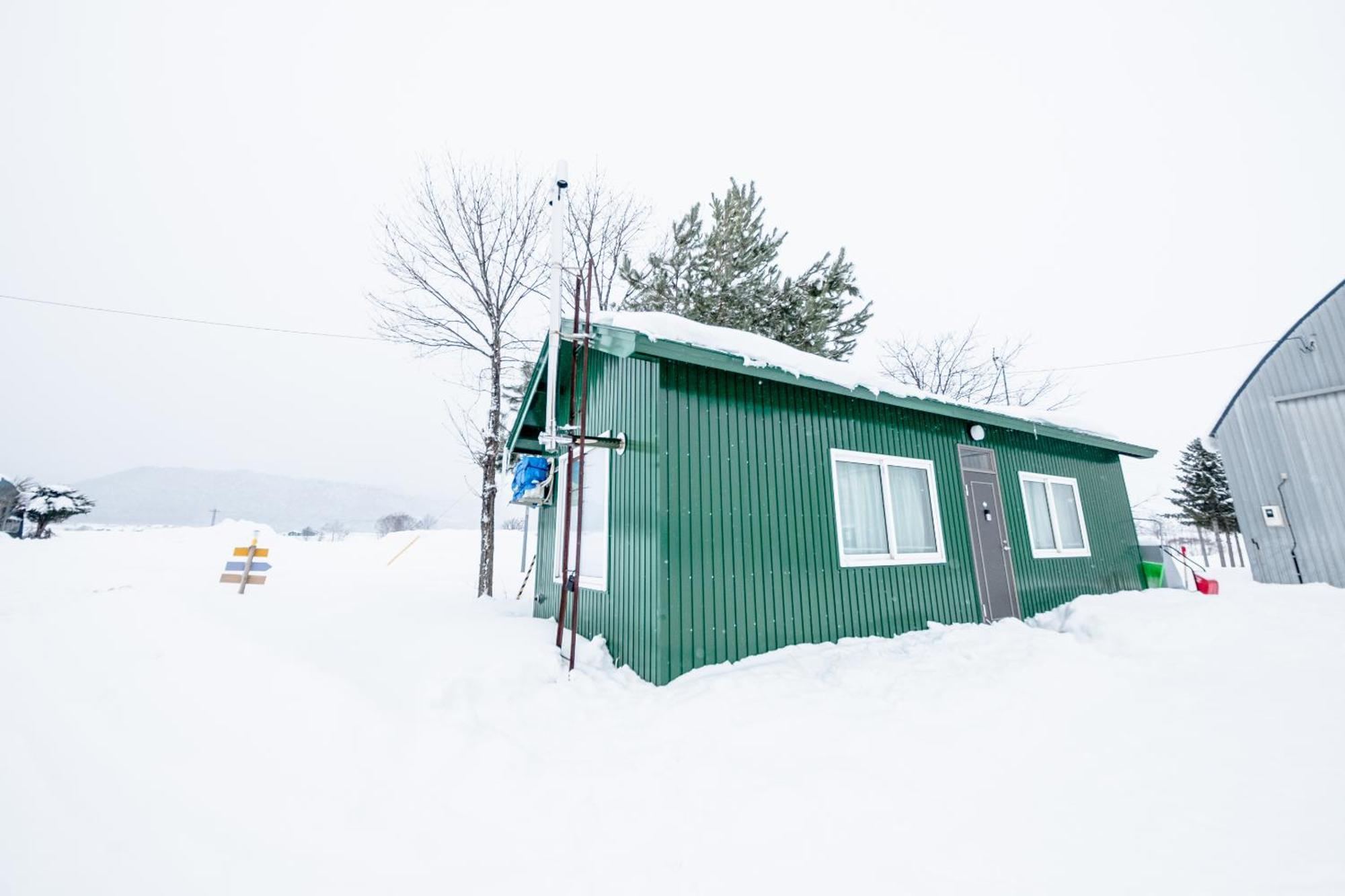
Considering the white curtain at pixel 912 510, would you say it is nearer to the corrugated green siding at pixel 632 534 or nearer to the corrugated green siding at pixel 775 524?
the corrugated green siding at pixel 775 524

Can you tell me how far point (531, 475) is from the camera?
7230 mm

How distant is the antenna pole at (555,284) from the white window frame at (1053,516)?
→ 6.78 meters

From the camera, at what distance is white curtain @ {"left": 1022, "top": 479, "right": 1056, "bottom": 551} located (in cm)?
760

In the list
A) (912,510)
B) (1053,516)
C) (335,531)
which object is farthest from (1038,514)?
(335,531)

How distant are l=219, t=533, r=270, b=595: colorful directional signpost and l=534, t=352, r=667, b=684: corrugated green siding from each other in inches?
288

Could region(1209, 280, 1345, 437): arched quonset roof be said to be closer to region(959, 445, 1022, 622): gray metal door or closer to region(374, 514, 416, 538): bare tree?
region(959, 445, 1022, 622): gray metal door

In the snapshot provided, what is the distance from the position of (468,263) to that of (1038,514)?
1240 centimetres

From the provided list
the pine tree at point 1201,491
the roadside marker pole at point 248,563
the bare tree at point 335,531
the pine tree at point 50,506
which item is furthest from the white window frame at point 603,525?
the pine tree at point 1201,491

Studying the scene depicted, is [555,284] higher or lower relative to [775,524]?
higher

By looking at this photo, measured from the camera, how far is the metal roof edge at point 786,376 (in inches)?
176

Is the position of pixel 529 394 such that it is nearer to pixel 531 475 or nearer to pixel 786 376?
pixel 531 475

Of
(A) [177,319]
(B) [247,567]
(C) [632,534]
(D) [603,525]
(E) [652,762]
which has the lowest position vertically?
(E) [652,762]

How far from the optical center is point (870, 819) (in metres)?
2.37

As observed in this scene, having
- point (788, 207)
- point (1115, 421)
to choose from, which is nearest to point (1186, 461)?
point (1115, 421)
